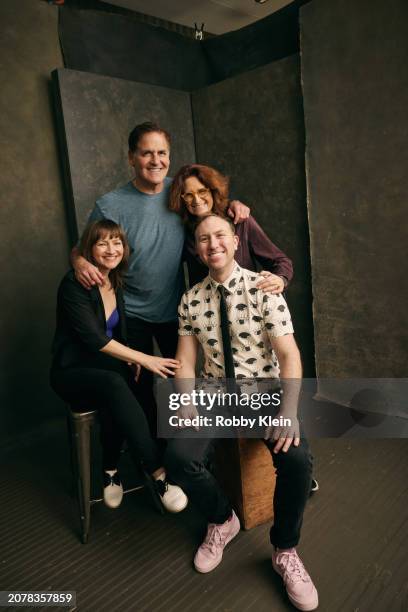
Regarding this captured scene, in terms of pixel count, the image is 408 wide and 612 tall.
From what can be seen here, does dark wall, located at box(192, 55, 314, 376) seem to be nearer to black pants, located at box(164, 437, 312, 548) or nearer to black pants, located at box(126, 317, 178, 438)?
black pants, located at box(126, 317, 178, 438)

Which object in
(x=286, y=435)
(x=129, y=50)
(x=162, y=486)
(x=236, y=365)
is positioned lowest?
(x=162, y=486)

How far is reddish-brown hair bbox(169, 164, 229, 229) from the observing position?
2.15 metres

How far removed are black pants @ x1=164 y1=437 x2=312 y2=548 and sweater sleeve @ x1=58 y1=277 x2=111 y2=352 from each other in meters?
0.58

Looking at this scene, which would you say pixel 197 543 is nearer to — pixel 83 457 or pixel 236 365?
pixel 83 457

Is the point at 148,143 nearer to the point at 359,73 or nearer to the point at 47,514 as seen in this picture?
the point at 359,73

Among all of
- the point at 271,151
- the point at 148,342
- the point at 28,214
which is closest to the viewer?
the point at 148,342

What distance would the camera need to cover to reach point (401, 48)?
98.2 inches

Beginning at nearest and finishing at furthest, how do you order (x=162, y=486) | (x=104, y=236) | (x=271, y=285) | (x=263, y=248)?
(x=271, y=285) < (x=162, y=486) < (x=104, y=236) < (x=263, y=248)

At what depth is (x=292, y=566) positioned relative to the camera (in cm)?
173

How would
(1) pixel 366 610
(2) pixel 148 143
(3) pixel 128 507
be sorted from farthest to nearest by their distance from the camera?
(3) pixel 128 507
(2) pixel 148 143
(1) pixel 366 610

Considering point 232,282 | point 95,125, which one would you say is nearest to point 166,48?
point 95,125

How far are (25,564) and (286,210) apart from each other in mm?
2611

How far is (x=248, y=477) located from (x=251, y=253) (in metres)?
1.10

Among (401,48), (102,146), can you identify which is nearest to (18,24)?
(102,146)
